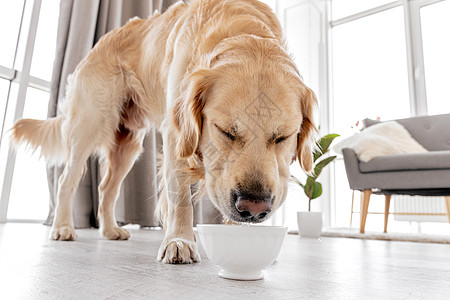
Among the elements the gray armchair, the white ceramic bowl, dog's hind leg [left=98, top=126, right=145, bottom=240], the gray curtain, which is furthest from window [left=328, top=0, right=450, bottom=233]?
the white ceramic bowl

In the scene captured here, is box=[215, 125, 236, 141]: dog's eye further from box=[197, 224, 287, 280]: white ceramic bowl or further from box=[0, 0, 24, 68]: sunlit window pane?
box=[0, 0, 24, 68]: sunlit window pane

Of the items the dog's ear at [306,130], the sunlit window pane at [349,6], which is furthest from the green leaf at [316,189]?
the sunlit window pane at [349,6]

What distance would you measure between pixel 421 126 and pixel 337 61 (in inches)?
123

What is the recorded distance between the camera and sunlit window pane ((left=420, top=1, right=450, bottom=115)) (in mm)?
5480

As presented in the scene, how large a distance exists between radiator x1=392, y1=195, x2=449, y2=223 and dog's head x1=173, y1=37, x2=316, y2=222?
449 centimetres

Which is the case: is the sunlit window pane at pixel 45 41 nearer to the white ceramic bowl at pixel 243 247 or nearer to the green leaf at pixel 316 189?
the green leaf at pixel 316 189

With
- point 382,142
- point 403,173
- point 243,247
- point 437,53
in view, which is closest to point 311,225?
point 403,173

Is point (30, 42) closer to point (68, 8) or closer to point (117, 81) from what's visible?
point (68, 8)

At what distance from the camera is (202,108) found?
45.4 inches

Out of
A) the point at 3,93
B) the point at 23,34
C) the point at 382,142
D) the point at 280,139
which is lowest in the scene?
the point at 280,139

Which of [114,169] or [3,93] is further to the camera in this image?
[3,93]

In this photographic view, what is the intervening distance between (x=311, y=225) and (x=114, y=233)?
170 centimetres

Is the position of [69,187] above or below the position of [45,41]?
below

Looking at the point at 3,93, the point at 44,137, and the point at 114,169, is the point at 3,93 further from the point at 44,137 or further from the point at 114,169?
the point at 114,169
